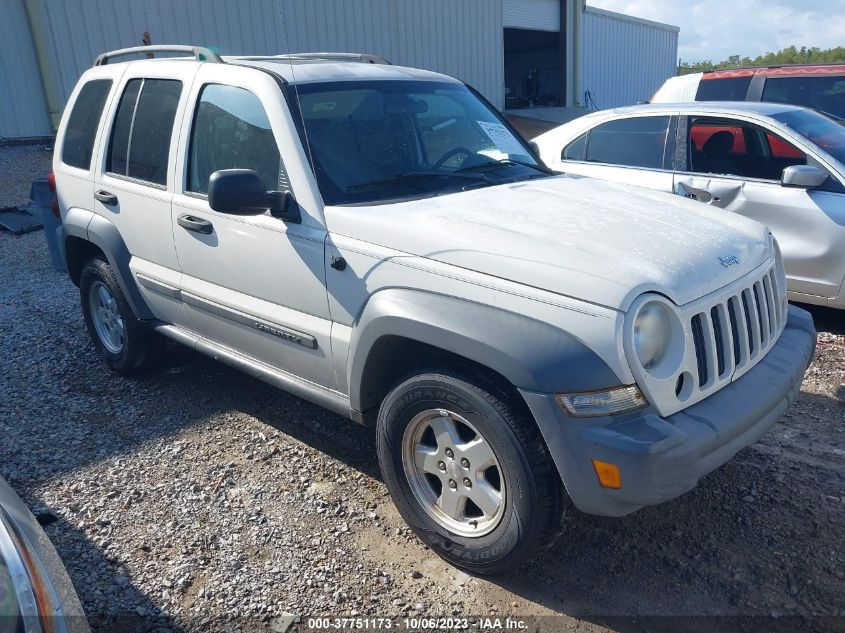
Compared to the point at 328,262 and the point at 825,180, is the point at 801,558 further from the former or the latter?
the point at 825,180

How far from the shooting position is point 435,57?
738 inches

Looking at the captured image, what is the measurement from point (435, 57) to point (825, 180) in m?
14.9

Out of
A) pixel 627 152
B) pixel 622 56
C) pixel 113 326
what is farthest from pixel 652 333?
pixel 622 56

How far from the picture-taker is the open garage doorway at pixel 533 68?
79.0ft

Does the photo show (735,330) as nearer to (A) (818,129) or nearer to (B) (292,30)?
(A) (818,129)

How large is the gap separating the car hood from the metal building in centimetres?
164

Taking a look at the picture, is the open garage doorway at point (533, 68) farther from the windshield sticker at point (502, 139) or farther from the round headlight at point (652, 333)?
the round headlight at point (652, 333)

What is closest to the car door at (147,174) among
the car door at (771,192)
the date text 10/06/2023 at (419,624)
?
the date text 10/06/2023 at (419,624)

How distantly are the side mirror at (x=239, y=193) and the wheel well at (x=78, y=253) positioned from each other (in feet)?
7.28

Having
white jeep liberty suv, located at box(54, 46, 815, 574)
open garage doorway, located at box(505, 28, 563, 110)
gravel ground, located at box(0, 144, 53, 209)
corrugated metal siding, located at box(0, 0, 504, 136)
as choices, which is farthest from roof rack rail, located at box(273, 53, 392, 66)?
open garage doorway, located at box(505, 28, 563, 110)

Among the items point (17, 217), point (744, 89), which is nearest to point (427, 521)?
point (744, 89)

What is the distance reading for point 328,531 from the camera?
3.35m

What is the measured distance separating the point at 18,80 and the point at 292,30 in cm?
540

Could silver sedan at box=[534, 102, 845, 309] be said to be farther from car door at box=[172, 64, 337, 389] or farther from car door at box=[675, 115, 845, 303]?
car door at box=[172, 64, 337, 389]
